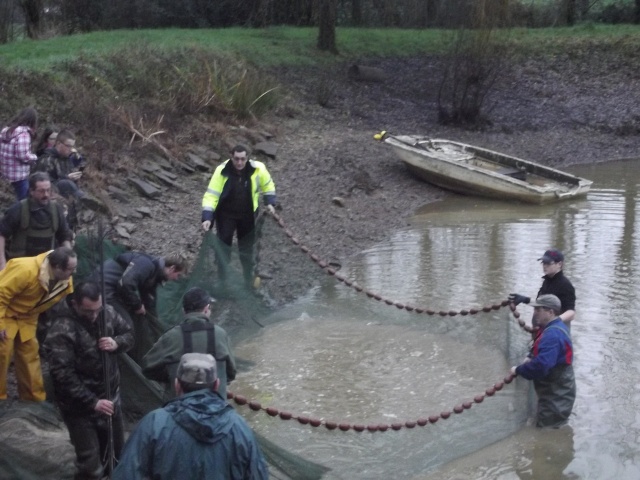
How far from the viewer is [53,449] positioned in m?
6.12

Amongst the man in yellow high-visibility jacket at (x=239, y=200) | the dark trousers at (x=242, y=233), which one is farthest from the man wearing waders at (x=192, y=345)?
the dark trousers at (x=242, y=233)

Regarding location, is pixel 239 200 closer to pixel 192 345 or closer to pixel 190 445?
pixel 192 345

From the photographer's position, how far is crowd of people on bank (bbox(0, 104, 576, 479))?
4.07 meters

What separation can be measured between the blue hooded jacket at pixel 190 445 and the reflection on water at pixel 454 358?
310 cm

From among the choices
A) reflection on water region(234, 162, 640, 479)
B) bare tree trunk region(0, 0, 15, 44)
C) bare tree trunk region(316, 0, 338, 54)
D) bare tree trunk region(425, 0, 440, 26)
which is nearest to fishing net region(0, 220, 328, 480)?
reflection on water region(234, 162, 640, 479)

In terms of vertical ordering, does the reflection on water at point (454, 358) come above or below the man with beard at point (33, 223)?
below

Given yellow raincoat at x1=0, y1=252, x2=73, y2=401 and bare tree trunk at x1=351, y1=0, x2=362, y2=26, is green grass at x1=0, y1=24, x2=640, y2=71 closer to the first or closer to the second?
bare tree trunk at x1=351, y1=0, x2=362, y2=26

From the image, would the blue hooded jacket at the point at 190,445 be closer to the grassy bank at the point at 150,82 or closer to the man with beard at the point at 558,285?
the man with beard at the point at 558,285

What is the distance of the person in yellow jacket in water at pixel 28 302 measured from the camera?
6395 mm

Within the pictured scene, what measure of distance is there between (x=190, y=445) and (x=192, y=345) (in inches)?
59.5

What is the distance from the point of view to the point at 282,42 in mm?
26406

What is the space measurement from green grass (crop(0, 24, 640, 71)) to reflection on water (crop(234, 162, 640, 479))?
7.91 meters

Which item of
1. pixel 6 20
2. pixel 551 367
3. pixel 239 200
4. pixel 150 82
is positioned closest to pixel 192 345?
pixel 551 367

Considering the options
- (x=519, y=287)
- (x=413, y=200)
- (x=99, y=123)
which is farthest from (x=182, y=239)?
(x=413, y=200)
